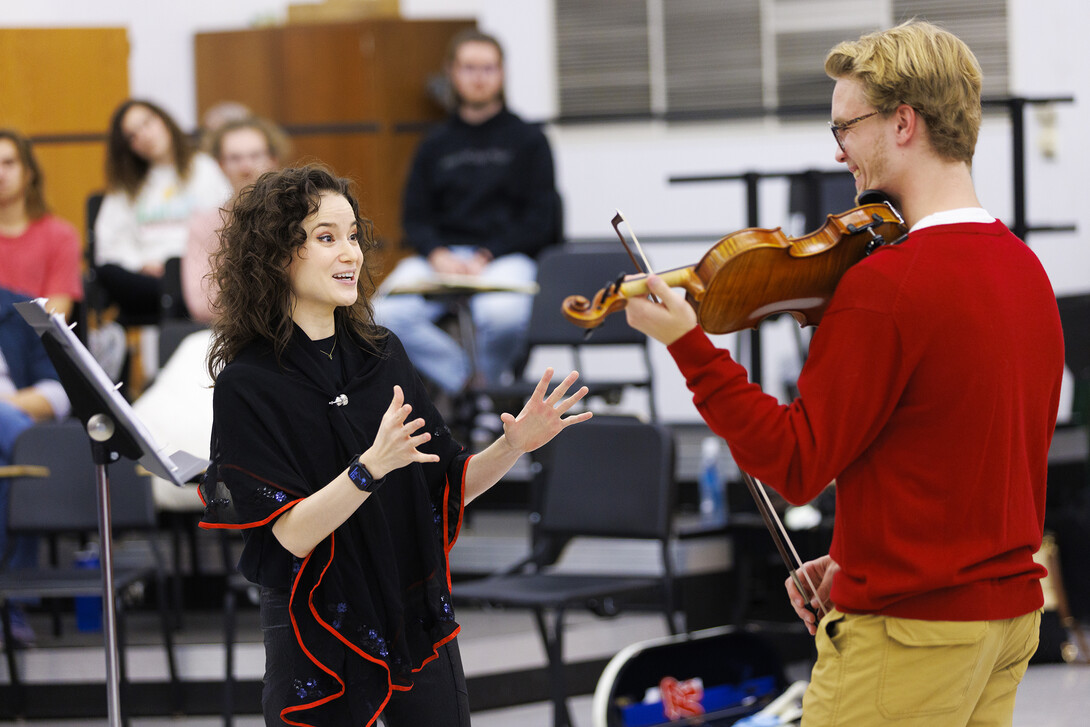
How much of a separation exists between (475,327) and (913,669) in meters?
3.41

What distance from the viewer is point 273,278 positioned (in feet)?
5.72

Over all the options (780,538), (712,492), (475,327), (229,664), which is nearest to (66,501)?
(229,664)

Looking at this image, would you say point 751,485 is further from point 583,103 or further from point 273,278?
point 583,103

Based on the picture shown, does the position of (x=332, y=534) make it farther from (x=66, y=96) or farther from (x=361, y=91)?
(x=66, y=96)

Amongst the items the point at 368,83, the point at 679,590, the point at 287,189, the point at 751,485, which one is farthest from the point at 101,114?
the point at 751,485

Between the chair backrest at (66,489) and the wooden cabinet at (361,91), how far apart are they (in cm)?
282

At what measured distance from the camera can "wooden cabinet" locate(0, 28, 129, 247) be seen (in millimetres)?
6352

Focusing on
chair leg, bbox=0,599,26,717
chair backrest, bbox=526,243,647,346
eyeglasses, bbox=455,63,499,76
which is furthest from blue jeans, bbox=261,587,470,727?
eyeglasses, bbox=455,63,499,76

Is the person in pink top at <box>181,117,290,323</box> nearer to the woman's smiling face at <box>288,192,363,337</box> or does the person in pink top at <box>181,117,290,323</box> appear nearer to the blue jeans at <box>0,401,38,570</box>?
the blue jeans at <box>0,401,38,570</box>

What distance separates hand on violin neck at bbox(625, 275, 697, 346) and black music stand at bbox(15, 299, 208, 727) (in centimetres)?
91

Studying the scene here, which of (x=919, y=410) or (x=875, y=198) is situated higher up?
(x=875, y=198)

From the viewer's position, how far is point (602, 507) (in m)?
3.61

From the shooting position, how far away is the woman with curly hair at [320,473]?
5.51ft

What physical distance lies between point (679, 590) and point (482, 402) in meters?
1.04
